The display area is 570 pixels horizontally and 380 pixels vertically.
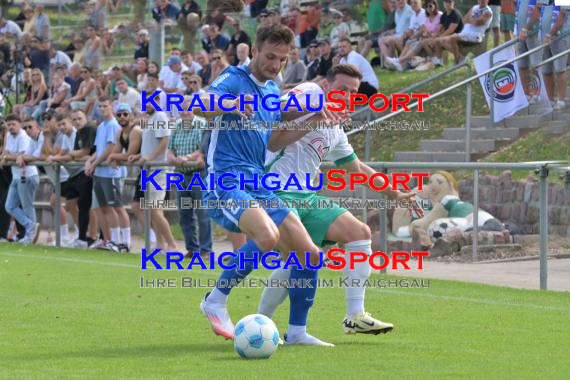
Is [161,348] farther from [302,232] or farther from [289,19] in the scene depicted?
[289,19]

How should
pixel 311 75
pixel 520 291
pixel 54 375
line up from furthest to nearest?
pixel 311 75 → pixel 520 291 → pixel 54 375

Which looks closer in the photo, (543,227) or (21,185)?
(543,227)

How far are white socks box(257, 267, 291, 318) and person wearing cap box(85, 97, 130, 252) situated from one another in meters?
9.73

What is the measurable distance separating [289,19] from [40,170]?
6186mm

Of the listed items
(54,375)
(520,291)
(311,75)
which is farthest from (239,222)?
(311,75)

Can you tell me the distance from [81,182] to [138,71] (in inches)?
285

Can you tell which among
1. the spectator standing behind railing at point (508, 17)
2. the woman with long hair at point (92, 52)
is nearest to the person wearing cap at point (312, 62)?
the spectator standing behind railing at point (508, 17)

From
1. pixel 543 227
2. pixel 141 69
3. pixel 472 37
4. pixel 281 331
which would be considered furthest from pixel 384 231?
pixel 141 69

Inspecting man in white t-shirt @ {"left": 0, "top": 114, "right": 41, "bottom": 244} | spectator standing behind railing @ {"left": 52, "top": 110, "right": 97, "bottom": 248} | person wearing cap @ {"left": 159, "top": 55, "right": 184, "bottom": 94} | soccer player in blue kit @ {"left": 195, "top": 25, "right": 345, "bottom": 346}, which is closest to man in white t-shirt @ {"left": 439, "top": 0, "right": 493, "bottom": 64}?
person wearing cap @ {"left": 159, "top": 55, "right": 184, "bottom": 94}

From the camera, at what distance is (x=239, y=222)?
8.68 metres

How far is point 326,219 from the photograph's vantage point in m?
9.05

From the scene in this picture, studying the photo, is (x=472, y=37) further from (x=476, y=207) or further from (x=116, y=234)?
(x=476, y=207)

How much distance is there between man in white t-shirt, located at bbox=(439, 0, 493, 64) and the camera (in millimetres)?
21656

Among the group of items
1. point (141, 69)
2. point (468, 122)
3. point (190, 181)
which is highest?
point (141, 69)
